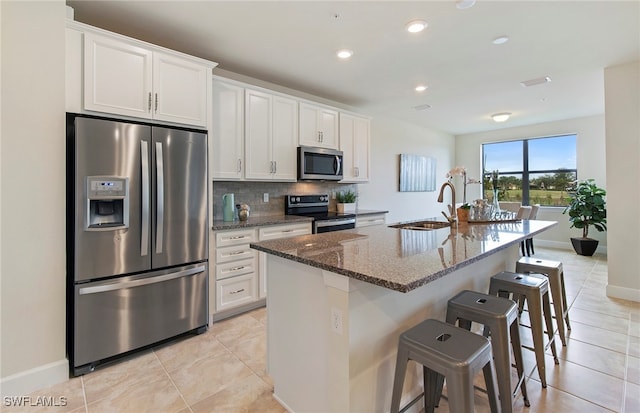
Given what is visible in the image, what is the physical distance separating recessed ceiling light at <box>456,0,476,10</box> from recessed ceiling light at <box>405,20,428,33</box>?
0.95 feet

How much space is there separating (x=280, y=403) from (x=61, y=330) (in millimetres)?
1571

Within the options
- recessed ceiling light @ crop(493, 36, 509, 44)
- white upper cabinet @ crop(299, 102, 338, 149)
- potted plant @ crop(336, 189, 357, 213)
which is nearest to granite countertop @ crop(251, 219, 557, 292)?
recessed ceiling light @ crop(493, 36, 509, 44)

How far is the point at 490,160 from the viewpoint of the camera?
7.32 meters

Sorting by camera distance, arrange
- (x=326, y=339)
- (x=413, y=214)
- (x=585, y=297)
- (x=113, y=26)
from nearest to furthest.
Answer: (x=326, y=339) < (x=113, y=26) < (x=585, y=297) < (x=413, y=214)

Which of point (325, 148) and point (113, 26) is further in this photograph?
point (325, 148)

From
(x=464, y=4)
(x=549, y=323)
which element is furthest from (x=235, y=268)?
(x=464, y=4)

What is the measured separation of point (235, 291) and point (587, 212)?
6087mm

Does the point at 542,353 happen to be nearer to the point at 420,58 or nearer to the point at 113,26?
the point at 420,58

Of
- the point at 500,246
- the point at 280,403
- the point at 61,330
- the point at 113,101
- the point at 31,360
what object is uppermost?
the point at 113,101

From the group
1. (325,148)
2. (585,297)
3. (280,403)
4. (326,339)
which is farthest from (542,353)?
(325,148)

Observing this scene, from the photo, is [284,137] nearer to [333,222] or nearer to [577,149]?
[333,222]

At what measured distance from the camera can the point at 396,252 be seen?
62.4 inches

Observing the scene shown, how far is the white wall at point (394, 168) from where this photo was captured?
5527mm

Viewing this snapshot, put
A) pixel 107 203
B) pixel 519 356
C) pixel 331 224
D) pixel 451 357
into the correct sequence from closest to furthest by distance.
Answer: pixel 451 357 → pixel 519 356 → pixel 107 203 → pixel 331 224
